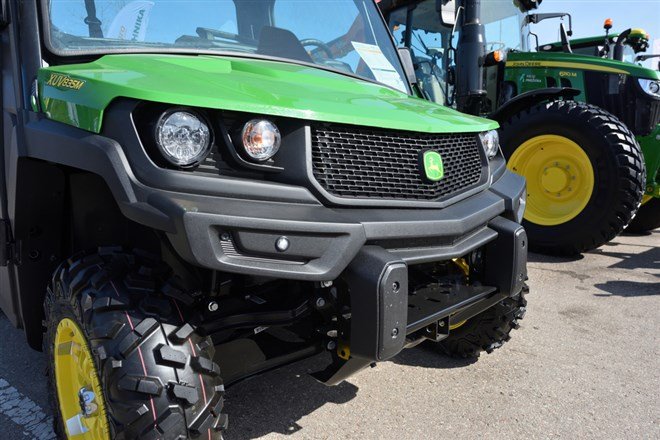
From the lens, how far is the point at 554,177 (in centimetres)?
539

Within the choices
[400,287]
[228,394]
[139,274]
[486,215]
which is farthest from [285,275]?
[228,394]

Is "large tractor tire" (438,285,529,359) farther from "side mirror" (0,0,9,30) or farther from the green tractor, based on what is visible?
"side mirror" (0,0,9,30)

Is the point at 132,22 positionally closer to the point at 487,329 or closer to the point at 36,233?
the point at 36,233

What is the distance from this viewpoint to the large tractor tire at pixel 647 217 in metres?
6.66

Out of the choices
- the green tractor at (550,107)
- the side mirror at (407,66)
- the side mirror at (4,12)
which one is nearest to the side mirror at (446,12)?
the green tractor at (550,107)

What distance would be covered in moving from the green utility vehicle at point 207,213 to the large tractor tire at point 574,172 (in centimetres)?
263

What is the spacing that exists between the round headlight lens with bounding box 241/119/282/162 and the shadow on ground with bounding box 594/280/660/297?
3469 mm

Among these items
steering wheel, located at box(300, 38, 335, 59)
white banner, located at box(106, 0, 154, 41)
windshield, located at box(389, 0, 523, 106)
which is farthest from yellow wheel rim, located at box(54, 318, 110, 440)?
windshield, located at box(389, 0, 523, 106)

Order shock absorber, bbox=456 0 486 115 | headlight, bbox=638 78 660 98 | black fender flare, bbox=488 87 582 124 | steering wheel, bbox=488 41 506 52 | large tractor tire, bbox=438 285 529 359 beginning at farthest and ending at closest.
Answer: steering wheel, bbox=488 41 506 52, headlight, bbox=638 78 660 98, black fender flare, bbox=488 87 582 124, shock absorber, bbox=456 0 486 115, large tractor tire, bbox=438 285 529 359

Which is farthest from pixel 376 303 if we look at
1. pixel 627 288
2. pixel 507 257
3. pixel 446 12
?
pixel 627 288

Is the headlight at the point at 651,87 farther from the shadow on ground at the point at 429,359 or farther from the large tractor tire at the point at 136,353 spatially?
the large tractor tire at the point at 136,353

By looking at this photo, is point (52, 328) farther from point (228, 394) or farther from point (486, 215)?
point (486, 215)

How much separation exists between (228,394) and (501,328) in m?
1.45

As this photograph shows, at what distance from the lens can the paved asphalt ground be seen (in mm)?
2447
